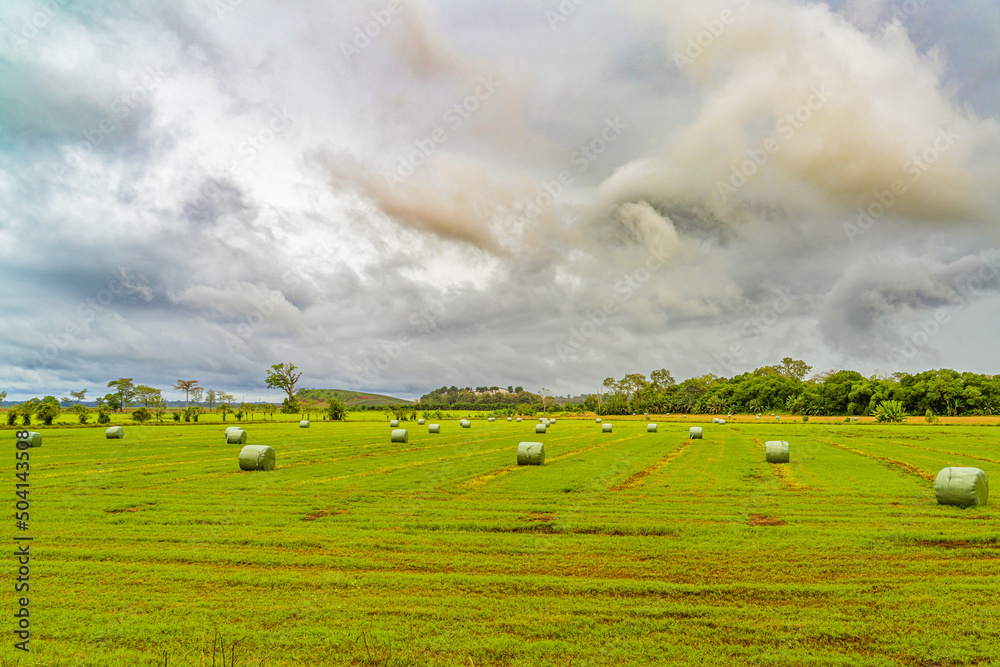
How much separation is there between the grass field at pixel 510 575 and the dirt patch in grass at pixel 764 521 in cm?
10

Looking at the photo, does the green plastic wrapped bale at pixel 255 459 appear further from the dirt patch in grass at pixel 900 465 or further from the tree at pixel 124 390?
the tree at pixel 124 390

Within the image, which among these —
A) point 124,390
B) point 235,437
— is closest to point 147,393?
point 124,390

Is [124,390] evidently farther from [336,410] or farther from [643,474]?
[643,474]

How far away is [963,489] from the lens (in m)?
14.9

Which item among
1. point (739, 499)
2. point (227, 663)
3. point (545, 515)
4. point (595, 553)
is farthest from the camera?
point (739, 499)

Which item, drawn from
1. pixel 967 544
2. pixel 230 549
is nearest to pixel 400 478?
pixel 230 549

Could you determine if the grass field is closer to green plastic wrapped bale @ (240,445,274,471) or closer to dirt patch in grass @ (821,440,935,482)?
dirt patch in grass @ (821,440,935,482)

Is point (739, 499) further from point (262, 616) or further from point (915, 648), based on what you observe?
point (262, 616)

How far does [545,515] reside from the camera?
14.1m

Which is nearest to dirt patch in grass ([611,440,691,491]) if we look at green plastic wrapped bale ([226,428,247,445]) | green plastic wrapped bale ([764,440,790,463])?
green plastic wrapped bale ([764,440,790,463])

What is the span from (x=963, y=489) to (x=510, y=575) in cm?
1405

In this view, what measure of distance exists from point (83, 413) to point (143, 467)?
60247 mm

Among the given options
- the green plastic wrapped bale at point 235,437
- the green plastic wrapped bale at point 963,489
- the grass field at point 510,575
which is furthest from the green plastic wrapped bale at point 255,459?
the green plastic wrapped bale at point 963,489

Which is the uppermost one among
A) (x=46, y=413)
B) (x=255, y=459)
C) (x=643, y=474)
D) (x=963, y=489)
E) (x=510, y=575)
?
(x=963, y=489)
